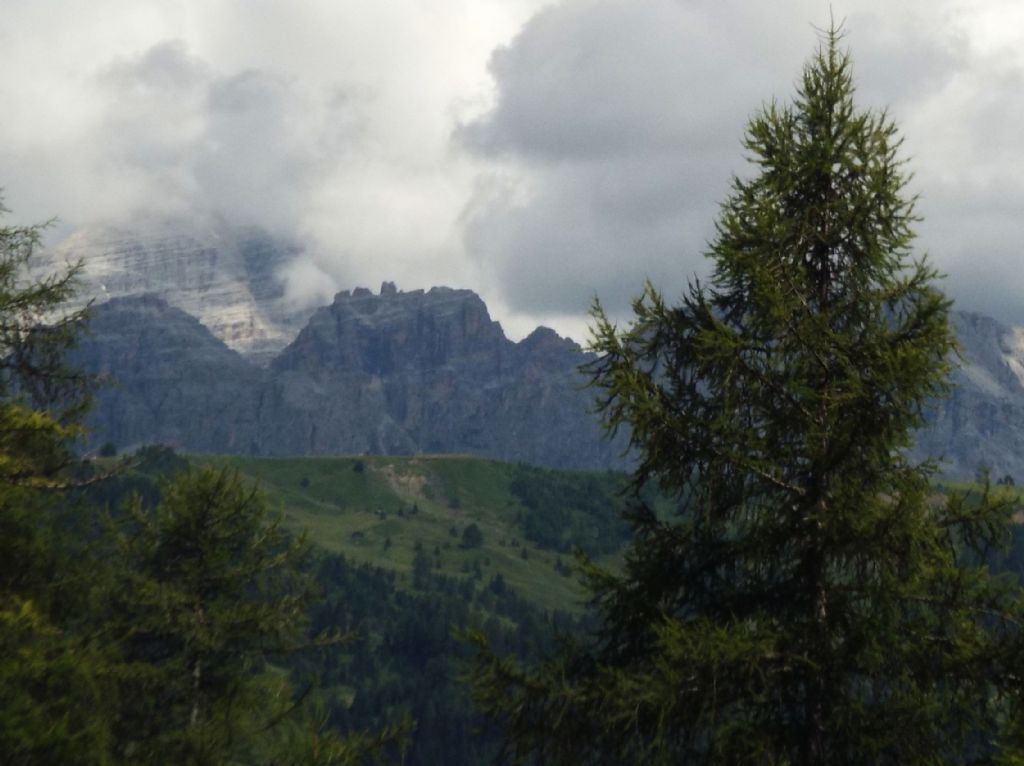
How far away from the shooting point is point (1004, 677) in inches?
564

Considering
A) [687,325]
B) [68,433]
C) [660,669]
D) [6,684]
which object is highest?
[687,325]

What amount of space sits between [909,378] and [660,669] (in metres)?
4.60

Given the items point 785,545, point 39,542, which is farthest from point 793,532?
point 39,542

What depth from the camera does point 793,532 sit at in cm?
1562

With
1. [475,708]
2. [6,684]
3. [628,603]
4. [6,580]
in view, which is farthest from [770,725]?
[6,580]

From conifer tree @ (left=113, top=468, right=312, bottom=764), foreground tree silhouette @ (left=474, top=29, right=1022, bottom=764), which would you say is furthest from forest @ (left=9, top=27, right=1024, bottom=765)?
conifer tree @ (left=113, top=468, right=312, bottom=764)

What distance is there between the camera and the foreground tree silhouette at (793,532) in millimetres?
14648

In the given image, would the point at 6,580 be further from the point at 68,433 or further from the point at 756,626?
the point at 756,626

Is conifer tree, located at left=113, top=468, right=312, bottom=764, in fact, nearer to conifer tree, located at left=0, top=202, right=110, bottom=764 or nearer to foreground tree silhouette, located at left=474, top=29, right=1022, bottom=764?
conifer tree, located at left=0, top=202, right=110, bottom=764

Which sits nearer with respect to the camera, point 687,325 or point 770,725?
point 770,725

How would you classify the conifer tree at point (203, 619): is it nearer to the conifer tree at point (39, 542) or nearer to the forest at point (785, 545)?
the conifer tree at point (39, 542)

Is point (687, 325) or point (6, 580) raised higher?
point (687, 325)

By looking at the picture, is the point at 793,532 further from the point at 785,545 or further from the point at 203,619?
the point at 203,619

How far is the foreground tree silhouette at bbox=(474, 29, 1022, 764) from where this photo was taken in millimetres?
14648
